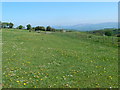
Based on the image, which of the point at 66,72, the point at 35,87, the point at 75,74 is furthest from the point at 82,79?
the point at 35,87

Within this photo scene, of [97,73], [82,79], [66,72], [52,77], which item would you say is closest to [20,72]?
[52,77]

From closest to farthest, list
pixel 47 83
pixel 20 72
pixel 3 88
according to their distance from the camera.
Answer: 1. pixel 3 88
2. pixel 47 83
3. pixel 20 72

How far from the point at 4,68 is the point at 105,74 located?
5541mm

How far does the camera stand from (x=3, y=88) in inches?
219

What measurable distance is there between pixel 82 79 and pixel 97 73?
1.37 meters

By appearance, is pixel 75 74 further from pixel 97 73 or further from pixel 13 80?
pixel 13 80

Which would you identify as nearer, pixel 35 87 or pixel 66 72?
pixel 35 87

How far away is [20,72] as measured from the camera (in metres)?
7.48

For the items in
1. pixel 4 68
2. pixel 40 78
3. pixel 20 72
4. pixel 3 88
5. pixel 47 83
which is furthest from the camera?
pixel 4 68

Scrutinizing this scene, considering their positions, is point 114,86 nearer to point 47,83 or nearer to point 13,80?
point 47,83

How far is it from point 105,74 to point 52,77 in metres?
2.89

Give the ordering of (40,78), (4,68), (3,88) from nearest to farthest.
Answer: (3,88) < (40,78) < (4,68)

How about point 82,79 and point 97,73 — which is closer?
point 82,79

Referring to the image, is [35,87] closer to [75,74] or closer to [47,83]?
[47,83]
